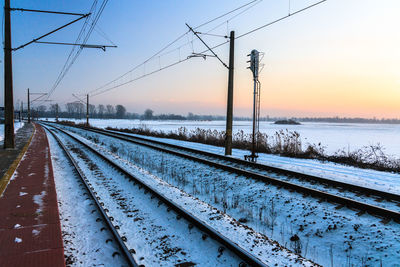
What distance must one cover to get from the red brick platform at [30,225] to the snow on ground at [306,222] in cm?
381

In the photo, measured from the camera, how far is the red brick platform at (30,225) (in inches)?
140

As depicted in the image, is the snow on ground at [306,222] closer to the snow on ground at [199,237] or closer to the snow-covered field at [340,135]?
the snow on ground at [199,237]

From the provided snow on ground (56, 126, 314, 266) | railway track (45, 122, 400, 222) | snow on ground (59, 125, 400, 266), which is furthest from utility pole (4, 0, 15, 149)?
A: snow on ground (59, 125, 400, 266)

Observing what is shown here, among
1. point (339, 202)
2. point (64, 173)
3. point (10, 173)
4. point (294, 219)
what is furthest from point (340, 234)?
point (10, 173)

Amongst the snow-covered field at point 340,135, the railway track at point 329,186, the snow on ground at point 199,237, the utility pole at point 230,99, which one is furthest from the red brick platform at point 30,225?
the snow-covered field at point 340,135

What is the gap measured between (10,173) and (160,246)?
706cm

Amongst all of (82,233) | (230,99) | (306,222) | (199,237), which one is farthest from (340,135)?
(82,233)

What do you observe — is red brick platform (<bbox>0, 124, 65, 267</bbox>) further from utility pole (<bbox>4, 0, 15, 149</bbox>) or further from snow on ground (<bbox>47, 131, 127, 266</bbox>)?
utility pole (<bbox>4, 0, 15, 149</bbox>)

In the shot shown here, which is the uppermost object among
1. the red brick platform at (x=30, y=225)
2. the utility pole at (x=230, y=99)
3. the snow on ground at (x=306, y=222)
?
the utility pole at (x=230, y=99)

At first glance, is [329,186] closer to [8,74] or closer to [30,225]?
[30,225]

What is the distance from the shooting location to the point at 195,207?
6219mm

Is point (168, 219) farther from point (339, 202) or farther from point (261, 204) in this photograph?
point (339, 202)

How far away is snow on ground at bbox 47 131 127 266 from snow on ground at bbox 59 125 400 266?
3.02 m

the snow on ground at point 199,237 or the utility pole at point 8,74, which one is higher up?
the utility pole at point 8,74
